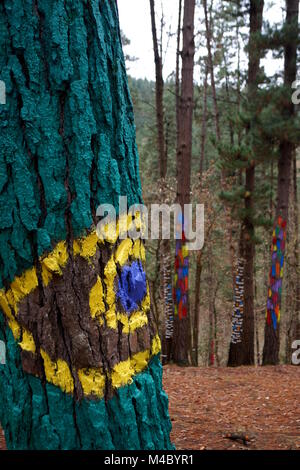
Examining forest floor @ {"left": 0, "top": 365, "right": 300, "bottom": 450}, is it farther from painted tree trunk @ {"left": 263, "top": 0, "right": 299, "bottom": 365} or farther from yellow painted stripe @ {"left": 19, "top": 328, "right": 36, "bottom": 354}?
yellow painted stripe @ {"left": 19, "top": 328, "right": 36, "bottom": 354}

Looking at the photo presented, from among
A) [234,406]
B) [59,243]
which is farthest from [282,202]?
[59,243]

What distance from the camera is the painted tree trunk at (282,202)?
830 cm

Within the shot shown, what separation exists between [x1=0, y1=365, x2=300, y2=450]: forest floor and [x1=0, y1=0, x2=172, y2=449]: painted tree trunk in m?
1.63

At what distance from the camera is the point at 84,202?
1530mm

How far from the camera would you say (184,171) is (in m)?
8.59

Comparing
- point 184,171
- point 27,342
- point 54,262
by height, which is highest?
point 184,171

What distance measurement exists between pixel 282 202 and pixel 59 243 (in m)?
8.17

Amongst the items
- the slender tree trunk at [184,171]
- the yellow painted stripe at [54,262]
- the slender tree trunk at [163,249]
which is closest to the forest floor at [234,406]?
the slender tree trunk at [184,171]

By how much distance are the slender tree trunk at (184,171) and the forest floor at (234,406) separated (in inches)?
29.5

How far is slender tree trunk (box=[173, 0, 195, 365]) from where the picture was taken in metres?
8.35

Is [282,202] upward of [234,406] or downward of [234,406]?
upward

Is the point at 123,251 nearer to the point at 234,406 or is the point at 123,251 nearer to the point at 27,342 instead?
the point at 27,342

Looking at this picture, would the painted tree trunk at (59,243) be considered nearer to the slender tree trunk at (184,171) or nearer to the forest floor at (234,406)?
the forest floor at (234,406)

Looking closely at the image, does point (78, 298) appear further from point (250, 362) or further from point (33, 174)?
point (250, 362)
